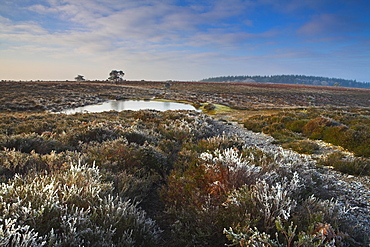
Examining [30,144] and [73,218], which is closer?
[73,218]

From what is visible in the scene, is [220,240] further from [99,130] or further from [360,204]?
[99,130]

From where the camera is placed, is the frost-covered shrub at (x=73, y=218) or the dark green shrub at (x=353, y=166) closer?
the frost-covered shrub at (x=73, y=218)

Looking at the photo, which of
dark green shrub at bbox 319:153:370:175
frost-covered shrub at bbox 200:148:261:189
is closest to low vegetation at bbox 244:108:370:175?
dark green shrub at bbox 319:153:370:175

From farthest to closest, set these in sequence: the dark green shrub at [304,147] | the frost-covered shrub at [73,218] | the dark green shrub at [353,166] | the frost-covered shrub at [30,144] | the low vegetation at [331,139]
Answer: the dark green shrub at [304,147] → the frost-covered shrub at [30,144] → the low vegetation at [331,139] → the dark green shrub at [353,166] → the frost-covered shrub at [73,218]

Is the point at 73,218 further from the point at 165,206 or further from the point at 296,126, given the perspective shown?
the point at 296,126

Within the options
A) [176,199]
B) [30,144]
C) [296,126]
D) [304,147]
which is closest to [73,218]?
[176,199]

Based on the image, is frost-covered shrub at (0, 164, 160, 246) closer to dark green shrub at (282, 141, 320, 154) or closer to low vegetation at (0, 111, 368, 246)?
low vegetation at (0, 111, 368, 246)

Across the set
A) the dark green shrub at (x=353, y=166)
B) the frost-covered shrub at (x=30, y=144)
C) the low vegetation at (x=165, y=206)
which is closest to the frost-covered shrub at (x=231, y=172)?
the low vegetation at (x=165, y=206)

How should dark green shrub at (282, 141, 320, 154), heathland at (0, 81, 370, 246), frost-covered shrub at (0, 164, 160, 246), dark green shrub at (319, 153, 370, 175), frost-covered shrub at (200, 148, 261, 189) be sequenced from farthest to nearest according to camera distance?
dark green shrub at (282, 141, 320, 154), dark green shrub at (319, 153, 370, 175), frost-covered shrub at (200, 148, 261, 189), heathland at (0, 81, 370, 246), frost-covered shrub at (0, 164, 160, 246)

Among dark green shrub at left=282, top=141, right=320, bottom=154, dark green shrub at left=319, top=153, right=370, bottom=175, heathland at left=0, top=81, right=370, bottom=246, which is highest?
heathland at left=0, top=81, right=370, bottom=246

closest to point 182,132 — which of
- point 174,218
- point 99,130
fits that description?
point 99,130

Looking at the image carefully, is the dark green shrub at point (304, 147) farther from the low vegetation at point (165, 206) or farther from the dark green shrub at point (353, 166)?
the low vegetation at point (165, 206)

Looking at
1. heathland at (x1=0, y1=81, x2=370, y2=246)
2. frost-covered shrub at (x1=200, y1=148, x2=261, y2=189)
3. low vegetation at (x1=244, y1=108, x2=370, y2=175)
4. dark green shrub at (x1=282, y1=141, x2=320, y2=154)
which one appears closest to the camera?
heathland at (x1=0, y1=81, x2=370, y2=246)

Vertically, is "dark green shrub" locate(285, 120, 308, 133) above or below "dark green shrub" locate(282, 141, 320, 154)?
above
